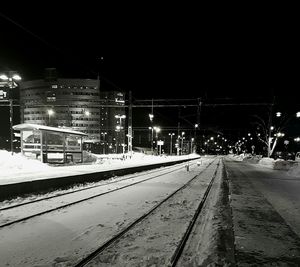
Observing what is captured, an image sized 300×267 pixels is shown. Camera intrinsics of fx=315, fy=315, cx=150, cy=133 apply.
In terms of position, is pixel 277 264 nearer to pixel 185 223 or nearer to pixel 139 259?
pixel 139 259

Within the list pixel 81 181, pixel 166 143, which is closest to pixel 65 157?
pixel 81 181

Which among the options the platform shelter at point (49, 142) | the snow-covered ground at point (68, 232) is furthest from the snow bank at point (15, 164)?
the snow-covered ground at point (68, 232)

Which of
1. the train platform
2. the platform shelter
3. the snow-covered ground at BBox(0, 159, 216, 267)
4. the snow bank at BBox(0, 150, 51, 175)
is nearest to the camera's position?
the snow-covered ground at BBox(0, 159, 216, 267)

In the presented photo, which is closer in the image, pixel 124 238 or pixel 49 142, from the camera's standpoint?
pixel 124 238

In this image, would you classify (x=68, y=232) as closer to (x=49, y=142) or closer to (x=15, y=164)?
(x=15, y=164)

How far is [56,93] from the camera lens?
14712 cm

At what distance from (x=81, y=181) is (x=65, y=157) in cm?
1116

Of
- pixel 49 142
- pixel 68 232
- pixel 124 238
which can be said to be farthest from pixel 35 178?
pixel 49 142

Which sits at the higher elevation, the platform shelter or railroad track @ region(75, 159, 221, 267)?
the platform shelter

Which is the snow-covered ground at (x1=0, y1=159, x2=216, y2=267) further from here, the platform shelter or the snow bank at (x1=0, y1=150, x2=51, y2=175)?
the platform shelter

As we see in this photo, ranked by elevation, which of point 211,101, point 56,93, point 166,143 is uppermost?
point 56,93

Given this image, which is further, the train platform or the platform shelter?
the platform shelter

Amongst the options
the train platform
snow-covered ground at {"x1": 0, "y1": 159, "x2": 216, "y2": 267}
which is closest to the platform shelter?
the train platform

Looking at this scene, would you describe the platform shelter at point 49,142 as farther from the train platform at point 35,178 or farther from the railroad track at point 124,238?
the railroad track at point 124,238
